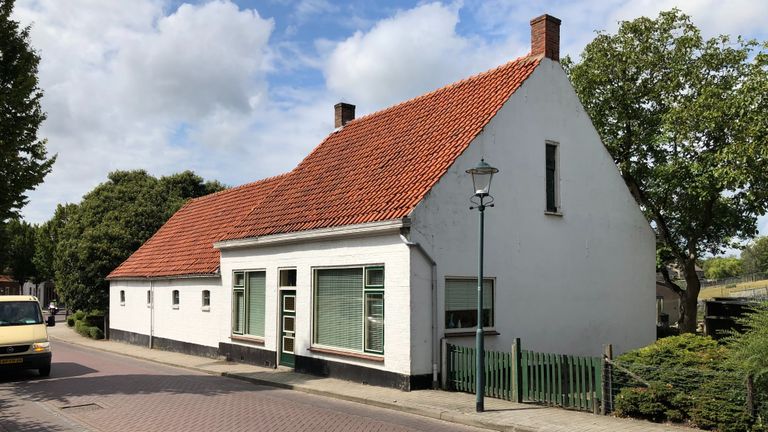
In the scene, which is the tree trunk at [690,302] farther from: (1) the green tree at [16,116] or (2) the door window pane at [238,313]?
(1) the green tree at [16,116]

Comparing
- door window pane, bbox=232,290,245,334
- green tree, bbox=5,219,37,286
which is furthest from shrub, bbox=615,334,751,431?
green tree, bbox=5,219,37,286

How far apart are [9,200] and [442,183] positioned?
10.4 meters

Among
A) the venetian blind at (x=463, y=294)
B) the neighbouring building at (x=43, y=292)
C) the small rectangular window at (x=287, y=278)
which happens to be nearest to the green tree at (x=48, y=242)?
the neighbouring building at (x=43, y=292)

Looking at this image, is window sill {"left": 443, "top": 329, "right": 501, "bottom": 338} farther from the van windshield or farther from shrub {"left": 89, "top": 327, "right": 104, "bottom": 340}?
shrub {"left": 89, "top": 327, "right": 104, "bottom": 340}

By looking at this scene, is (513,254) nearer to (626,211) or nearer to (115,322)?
(626,211)

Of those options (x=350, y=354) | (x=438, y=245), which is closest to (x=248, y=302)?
(x=350, y=354)

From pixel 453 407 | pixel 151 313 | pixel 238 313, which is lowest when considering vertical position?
pixel 453 407

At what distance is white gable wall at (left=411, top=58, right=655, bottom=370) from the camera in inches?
544

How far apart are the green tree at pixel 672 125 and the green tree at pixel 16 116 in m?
18.8

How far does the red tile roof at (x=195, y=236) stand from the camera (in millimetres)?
22547

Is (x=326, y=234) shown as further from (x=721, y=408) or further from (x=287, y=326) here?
(x=721, y=408)

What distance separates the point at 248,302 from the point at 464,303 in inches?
300

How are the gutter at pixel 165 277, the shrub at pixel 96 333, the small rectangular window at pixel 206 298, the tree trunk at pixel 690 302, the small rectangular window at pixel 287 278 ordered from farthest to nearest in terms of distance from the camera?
the shrub at pixel 96 333 → the tree trunk at pixel 690 302 → the small rectangular window at pixel 206 298 → the gutter at pixel 165 277 → the small rectangular window at pixel 287 278

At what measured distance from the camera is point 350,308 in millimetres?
14594
